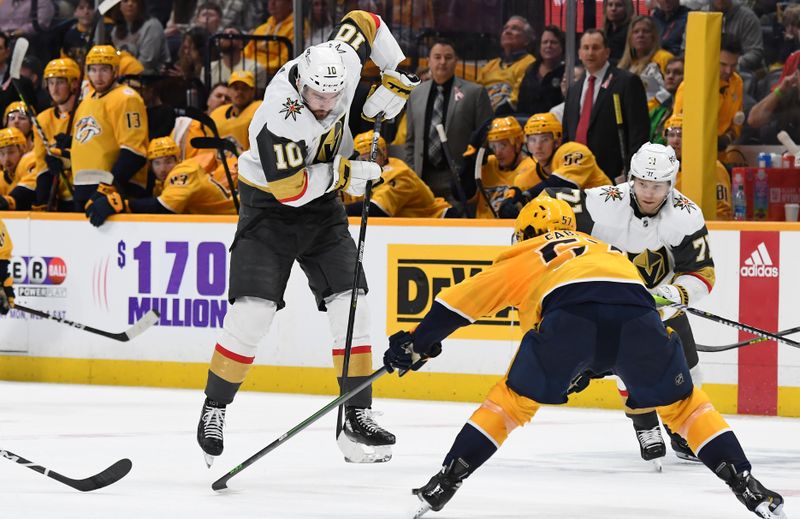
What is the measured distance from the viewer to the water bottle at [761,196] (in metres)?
7.64

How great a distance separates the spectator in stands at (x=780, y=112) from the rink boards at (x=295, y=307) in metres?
0.79

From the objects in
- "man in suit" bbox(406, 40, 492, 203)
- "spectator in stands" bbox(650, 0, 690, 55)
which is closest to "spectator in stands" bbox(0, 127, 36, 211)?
"man in suit" bbox(406, 40, 492, 203)

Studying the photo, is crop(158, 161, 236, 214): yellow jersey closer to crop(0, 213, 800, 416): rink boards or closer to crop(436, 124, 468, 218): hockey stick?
crop(0, 213, 800, 416): rink boards

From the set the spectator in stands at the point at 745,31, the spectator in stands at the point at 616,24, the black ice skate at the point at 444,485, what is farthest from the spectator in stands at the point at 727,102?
the black ice skate at the point at 444,485

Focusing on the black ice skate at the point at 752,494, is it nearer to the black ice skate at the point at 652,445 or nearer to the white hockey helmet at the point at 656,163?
the black ice skate at the point at 652,445

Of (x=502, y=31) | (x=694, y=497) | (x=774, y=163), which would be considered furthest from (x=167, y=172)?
(x=694, y=497)

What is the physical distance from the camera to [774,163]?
7762 millimetres

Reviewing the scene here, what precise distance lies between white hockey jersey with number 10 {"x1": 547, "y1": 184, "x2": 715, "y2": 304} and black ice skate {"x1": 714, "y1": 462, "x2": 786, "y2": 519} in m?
1.47

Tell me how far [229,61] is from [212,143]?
1.51 m

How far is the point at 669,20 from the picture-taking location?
27.6ft

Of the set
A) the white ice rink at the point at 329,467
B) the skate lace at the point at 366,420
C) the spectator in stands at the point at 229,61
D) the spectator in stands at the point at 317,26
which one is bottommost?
the white ice rink at the point at 329,467

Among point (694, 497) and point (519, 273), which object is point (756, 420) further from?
point (519, 273)

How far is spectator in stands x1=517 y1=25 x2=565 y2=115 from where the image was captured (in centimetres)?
850

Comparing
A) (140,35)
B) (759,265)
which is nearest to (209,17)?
(140,35)
